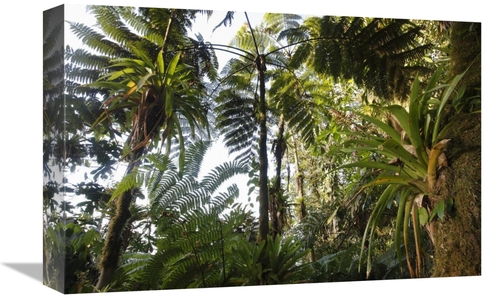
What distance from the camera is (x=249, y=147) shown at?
428 cm

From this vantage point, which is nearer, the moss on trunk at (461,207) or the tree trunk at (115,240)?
the moss on trunk at (461,207)

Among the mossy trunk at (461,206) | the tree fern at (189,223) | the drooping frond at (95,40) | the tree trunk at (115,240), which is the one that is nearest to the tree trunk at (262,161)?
the tree fern at (189,223)

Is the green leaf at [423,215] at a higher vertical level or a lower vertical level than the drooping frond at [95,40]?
lower

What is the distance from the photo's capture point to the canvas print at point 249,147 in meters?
3.75

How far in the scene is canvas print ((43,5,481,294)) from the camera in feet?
12.3

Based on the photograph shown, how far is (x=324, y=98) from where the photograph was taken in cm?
456

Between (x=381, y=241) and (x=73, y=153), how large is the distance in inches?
85.2

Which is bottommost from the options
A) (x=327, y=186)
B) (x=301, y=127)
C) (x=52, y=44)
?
(x=327, y=186)

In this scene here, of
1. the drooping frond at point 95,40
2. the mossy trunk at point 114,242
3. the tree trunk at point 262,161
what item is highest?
the drooping frond at point 95,40

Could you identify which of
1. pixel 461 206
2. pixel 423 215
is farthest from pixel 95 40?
pixel 461 206

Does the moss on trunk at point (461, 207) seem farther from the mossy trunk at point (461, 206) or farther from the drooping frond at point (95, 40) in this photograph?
the drooping frond at point (95, 40)

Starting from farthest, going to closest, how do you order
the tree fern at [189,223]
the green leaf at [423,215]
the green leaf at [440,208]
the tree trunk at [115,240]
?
the tree fern at [189,223]
the tree trunk at [115,240]
the green leaf at [423,215]
the green leaf at [440,208]

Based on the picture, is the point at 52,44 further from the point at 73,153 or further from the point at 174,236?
the point at 174,236

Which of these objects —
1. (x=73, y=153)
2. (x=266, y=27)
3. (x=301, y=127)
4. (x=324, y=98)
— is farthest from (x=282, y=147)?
(x=73, y=153)
